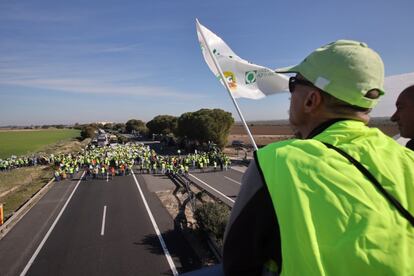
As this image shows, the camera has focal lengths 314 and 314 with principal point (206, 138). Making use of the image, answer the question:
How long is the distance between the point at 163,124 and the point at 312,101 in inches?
3378

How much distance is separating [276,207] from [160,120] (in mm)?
87916

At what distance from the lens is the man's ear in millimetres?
1271

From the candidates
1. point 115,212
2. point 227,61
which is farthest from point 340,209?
point 115,212

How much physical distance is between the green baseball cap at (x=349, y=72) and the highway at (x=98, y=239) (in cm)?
1033

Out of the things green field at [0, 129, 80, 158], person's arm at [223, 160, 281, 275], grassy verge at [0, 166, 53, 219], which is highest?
person's arm at [223, 160, 281, 275]

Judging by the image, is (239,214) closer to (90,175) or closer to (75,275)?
(75,275)

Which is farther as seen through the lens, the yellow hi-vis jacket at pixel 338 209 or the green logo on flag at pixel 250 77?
the green logo on flag at pixel 250 77

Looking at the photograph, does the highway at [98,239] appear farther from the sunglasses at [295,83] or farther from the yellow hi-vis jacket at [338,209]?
the yellow hi-vis jacket at [338,209]

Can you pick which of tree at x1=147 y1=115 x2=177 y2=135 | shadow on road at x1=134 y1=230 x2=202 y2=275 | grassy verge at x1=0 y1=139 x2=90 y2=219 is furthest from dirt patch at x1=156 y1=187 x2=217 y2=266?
tree at x1=147 y1=115 x2=177 y2=135

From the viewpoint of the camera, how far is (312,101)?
1.29 m

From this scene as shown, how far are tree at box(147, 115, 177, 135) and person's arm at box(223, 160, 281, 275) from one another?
81583 millimetres

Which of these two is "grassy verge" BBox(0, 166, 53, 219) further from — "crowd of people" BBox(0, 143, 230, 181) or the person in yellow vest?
the person in yellow vest

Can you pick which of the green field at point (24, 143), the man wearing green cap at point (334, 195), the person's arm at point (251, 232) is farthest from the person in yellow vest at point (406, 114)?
the green field at point (24, 143)

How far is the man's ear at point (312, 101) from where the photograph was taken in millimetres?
1271
